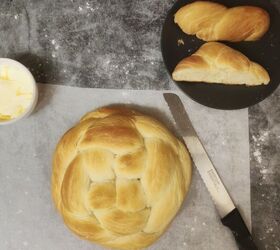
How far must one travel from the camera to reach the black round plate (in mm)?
1039

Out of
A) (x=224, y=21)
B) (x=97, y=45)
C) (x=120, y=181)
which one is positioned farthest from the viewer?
(x=97, y=45)

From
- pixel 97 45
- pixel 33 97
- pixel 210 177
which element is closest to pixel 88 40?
pixel 97 45

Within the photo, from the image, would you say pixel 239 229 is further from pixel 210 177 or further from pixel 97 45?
pixel 97 45

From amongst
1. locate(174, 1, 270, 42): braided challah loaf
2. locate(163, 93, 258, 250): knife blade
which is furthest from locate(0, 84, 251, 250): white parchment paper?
locate(174, 1, 270, 42): braided challah loaf

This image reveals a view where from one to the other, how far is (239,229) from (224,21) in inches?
18.1

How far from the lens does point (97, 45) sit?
114cm

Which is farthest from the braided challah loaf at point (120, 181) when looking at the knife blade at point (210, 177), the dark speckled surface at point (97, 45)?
the dark speckled surface at point (97, 45)

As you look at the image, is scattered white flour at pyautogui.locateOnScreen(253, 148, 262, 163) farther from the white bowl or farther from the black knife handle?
the white bowl

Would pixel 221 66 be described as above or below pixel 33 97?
above

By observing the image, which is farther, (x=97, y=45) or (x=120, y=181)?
(x=97, y=45)

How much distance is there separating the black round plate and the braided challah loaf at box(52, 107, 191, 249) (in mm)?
140

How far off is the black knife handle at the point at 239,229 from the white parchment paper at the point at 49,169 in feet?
0.10

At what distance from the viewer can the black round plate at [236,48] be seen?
3.41 feet

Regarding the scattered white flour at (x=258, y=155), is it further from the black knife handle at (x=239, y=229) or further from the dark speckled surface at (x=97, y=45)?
the black knife handle at (x=239, y=229)
